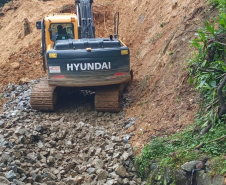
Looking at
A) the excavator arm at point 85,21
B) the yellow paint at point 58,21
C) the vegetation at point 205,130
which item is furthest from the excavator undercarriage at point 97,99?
the vegetation at point 205,130

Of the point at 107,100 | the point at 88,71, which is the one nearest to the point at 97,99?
the point at 107,100

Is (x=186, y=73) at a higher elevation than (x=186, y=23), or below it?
below

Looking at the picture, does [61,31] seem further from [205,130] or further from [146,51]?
[205,130]

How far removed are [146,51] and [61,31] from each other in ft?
7.99

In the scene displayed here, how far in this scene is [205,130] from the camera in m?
5.51

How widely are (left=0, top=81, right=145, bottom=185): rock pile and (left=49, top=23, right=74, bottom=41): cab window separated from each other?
2780 mm

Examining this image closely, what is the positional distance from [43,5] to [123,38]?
5855 millimetres

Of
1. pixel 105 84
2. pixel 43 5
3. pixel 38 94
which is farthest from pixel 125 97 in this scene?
pixel 43 5

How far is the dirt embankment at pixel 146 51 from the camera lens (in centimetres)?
697

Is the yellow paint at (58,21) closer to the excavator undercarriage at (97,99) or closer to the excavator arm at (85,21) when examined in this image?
the excavator arm at (85,21)

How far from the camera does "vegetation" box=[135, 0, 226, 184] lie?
204 inches

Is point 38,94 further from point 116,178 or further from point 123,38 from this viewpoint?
point 123,38

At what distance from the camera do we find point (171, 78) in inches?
317

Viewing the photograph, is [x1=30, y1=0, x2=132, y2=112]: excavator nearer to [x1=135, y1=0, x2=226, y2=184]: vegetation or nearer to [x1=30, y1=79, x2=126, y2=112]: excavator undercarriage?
[x1=30, y1=79, x2=126, y2=112]: excavator undercarriage
